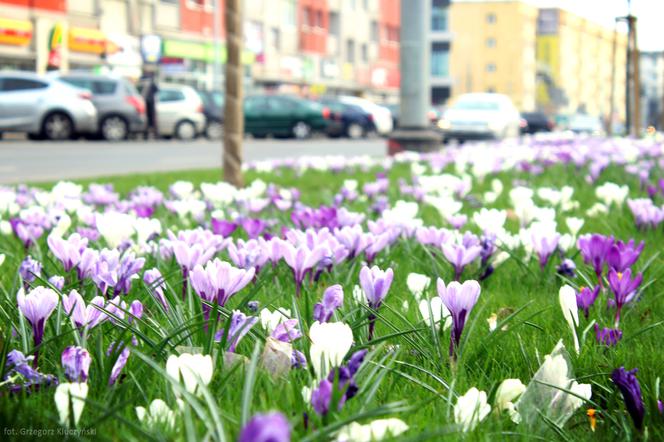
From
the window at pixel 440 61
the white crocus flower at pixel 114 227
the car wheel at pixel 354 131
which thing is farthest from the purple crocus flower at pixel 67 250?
the window at pixel 440 61

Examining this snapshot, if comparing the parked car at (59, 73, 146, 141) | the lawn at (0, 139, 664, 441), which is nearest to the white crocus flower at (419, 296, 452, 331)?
the lawn at (0, 139, 664, 441)

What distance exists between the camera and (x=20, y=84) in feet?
76.3

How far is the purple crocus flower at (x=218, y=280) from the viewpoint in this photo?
2.06 metres

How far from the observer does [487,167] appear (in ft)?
26.9

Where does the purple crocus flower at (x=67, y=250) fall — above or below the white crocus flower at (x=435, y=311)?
above

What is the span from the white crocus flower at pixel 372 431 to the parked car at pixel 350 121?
33457mm

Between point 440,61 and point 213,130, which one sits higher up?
point 440,61

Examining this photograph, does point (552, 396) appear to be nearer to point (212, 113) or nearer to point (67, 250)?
point (67, 250)

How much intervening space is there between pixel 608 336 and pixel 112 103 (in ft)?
78.2

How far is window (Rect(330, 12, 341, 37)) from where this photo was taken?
63.8 m

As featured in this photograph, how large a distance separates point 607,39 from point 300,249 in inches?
5831

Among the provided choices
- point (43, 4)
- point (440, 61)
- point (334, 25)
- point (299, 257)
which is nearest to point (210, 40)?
point (43, 4)

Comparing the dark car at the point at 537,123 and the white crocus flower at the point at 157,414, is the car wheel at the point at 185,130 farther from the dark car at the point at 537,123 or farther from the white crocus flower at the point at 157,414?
the white crocus flower at the point at 157,414

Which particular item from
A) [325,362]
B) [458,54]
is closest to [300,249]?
[325,362]
